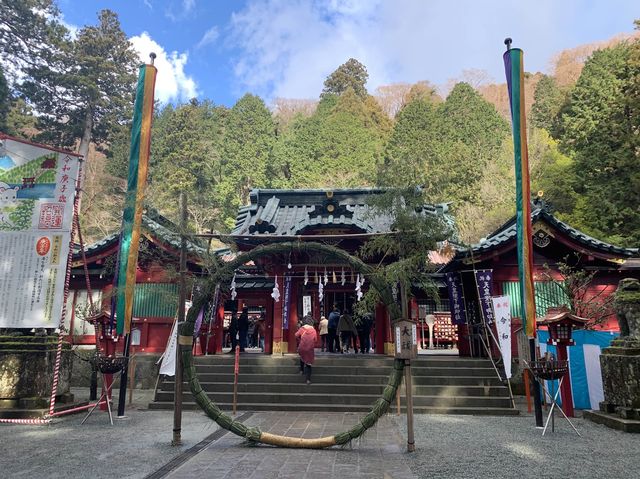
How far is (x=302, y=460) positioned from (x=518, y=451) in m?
3.49

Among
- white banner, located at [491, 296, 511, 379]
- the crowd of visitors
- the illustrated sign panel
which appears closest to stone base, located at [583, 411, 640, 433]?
white banner, located at [491, 296, 511, 379]

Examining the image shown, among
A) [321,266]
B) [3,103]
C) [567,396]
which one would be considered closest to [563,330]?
[567,396]

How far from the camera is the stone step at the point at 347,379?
478 inches

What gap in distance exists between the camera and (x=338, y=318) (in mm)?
17141

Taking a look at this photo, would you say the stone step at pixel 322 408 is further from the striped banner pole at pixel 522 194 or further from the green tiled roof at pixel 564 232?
the green tiled roof at pixel 564 232

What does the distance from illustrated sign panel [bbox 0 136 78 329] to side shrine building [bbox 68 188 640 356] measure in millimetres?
4057

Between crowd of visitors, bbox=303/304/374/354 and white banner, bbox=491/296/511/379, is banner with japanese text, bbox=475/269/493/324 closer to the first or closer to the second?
white banner, bbox=491/296/511/379

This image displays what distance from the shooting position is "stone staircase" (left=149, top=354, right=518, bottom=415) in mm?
11422

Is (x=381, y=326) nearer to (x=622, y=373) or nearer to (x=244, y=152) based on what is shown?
(x=622, y=373)

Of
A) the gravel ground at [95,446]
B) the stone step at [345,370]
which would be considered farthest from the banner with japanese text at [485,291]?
the gravel ground at [95,446]

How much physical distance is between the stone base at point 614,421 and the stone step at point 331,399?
194 centimetres

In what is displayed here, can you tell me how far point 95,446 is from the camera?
741 centimetres

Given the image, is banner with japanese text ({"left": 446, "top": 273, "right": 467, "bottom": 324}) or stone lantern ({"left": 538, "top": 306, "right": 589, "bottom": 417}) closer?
stone lantern ({"left": 538, "top": 306, "right": 589, "bottom": 417})

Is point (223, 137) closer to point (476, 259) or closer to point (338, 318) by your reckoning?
point (338, 318)
